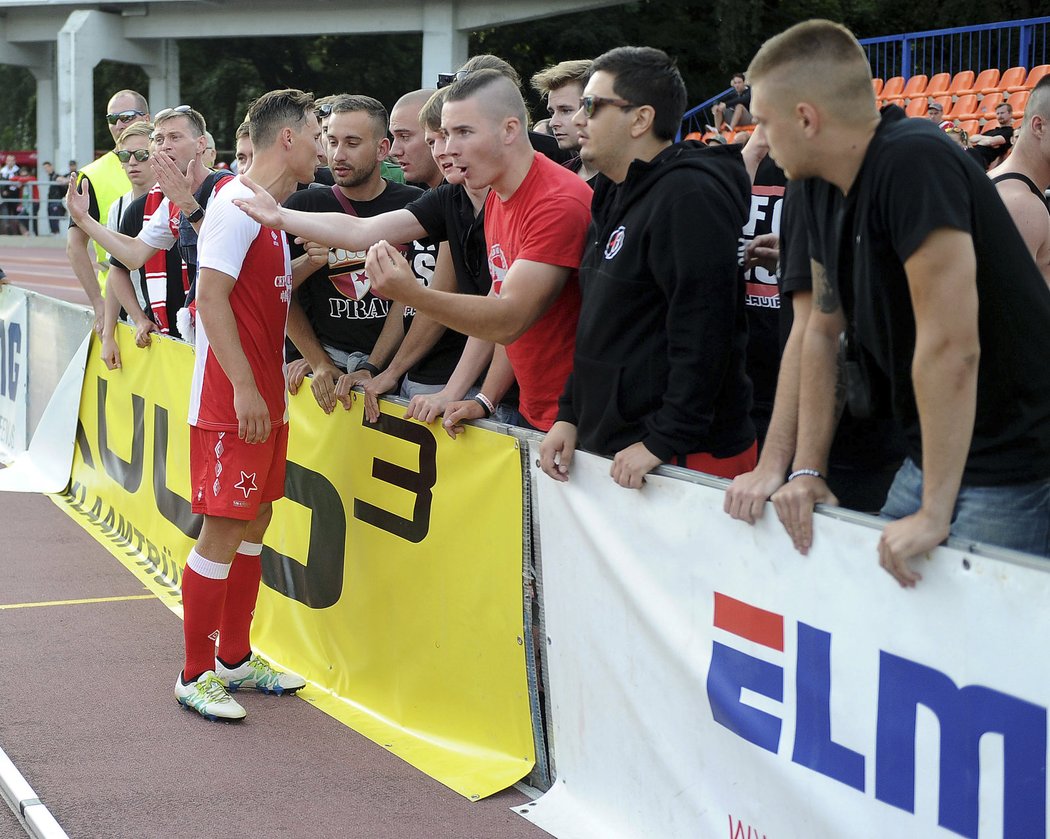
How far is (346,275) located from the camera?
4805 mm

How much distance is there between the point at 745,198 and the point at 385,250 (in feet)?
3.34

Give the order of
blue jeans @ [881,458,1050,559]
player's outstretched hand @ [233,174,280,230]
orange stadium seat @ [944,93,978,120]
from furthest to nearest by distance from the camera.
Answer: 1. orange stadium seat @ [944,93,978,120]
2. player's outstretched hand @ [233,174,280,230]
3. blue jeans @ [881,458,1050,559]

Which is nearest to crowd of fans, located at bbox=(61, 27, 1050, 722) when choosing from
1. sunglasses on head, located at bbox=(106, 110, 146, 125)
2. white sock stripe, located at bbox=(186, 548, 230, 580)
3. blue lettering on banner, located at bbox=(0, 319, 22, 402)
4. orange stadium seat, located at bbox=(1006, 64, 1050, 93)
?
white sock stripe, located at bbox=(186, 548, 230, 580)

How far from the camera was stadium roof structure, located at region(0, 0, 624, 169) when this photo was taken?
2616cm

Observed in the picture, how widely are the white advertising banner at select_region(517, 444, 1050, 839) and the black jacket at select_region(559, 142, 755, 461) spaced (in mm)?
171

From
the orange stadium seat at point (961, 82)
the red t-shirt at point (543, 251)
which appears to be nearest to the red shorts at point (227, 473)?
the red t-shirt at point (543, 251)

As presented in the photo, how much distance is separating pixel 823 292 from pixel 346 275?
2460 millimetres

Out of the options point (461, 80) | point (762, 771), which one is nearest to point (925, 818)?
point (762, 771)

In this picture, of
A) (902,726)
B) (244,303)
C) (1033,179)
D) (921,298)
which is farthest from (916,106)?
(902,726)

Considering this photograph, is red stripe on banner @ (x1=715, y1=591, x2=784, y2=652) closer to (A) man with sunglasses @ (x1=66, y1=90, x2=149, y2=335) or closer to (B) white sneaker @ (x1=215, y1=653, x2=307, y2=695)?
(B) white sneaker @ (x1=215, y1=653, x2=307, y2=695)

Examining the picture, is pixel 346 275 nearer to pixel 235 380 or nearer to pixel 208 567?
pixel 235 380

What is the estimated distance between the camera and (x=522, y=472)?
3.75 metres

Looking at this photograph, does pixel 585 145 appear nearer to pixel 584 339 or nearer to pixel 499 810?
pixel 584 339

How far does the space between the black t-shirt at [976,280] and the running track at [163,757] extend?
1.82m
